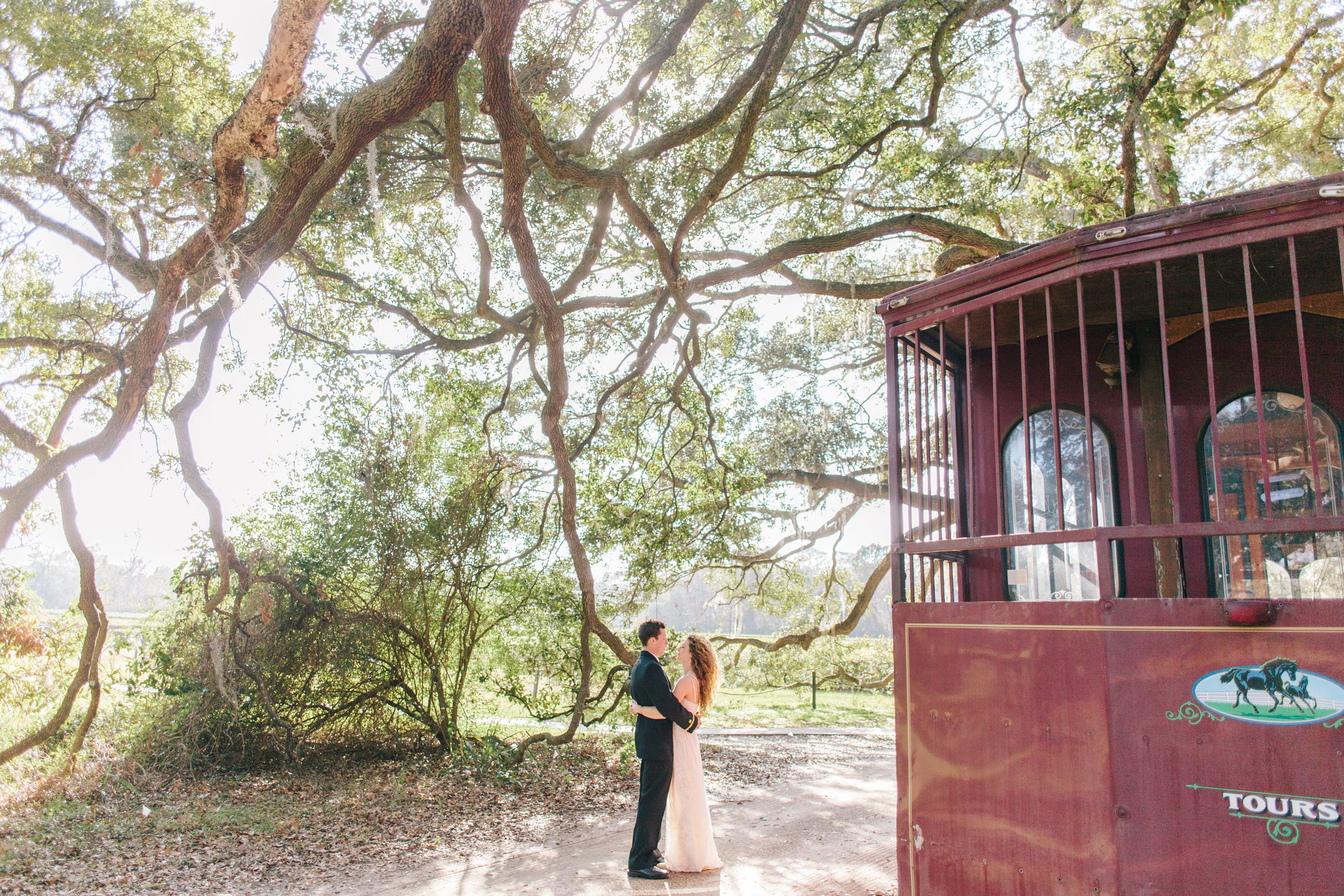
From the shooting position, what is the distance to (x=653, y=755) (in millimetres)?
5867

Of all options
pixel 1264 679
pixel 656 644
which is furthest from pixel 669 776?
pixel 1264 679

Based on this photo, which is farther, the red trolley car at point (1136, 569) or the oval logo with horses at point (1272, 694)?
the red trolley car at point (1136, 569)

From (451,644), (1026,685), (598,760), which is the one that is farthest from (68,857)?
(1026,685)

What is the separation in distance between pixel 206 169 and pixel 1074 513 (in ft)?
24.1

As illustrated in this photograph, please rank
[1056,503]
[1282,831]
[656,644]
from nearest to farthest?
Answer: [1282,831]
[1056,503]
[656,644]

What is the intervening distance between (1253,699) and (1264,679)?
0.10 metres

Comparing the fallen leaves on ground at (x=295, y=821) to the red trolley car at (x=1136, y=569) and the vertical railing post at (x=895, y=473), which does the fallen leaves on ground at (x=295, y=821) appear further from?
the red trolley car at (x=1136, y=569)

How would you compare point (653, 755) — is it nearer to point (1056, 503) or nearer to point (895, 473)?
point (895, 473)

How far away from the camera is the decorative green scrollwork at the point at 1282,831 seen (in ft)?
11.2

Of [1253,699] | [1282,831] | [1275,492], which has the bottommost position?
[1282,831]

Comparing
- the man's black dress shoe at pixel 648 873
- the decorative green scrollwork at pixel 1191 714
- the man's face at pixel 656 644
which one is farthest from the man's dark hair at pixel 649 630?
the decorative green scrollwork at pixel 1191 714

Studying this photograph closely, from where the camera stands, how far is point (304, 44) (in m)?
5.14

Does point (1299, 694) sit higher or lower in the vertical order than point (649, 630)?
lower

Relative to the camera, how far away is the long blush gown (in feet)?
19.4
